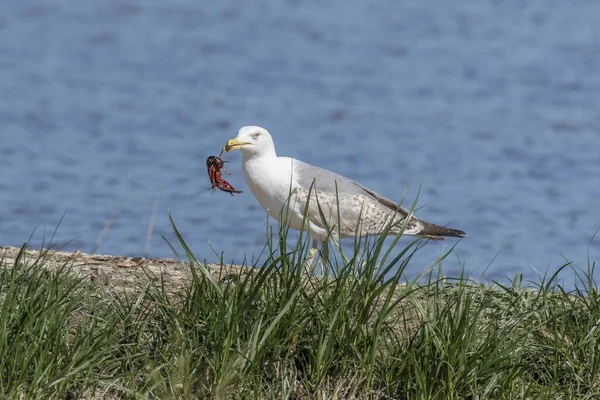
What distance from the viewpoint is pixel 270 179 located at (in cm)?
860

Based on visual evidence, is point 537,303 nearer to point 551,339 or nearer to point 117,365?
point 551,339

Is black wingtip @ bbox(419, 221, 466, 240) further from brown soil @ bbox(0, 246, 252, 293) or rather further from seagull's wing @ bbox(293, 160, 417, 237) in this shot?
brown soil @ bbox(0, 246, 252, 293)

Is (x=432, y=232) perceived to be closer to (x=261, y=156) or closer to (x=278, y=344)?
(x=261, y=156)

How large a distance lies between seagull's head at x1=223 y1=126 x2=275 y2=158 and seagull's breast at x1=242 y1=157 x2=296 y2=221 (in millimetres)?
49

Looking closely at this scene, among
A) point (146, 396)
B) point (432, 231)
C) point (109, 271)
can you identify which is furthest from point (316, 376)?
point (432, 231)

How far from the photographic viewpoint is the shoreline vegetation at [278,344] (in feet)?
18.0

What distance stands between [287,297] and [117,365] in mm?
804

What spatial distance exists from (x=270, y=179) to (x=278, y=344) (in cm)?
309

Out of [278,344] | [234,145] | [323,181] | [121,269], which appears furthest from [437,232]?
[278,344]

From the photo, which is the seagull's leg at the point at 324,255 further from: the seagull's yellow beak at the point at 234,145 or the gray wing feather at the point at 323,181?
the seagull's yellow beak at the point at 234,145

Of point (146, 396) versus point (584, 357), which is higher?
point (584, 357)

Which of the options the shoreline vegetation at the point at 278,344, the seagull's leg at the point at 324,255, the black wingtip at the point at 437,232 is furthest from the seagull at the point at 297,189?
the shoreline vegetation at the point at 278,344

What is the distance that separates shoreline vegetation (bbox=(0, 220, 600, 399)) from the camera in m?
5.50

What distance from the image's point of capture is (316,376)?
5684mm
